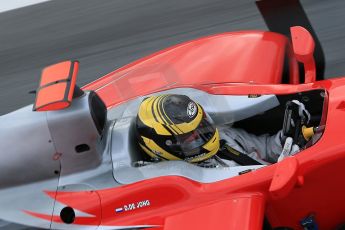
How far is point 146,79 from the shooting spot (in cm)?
402

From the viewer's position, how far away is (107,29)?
5.36m

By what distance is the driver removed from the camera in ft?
9.55

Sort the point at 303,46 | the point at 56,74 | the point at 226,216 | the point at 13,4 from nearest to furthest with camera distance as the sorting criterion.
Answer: the point at 226,216 < the point at 56,74 < the point at 303,46 < the point at 13,4

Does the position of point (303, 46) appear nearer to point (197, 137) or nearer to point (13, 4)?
point (197, 137)

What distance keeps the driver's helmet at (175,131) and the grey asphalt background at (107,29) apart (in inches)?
78.1

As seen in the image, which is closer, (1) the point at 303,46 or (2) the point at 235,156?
(2) the point at 235,156

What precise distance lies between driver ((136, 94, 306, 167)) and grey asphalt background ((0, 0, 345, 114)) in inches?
73.4

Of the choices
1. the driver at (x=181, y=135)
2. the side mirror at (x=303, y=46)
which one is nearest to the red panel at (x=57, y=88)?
the driver at (x=181, y=135)

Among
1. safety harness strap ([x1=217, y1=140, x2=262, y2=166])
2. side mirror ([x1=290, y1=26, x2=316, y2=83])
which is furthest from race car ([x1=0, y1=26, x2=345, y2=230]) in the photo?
side mirror ([x1=290, y1=26, x2=316, y2=83])

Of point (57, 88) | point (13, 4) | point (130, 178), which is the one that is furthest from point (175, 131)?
point (13, 4)

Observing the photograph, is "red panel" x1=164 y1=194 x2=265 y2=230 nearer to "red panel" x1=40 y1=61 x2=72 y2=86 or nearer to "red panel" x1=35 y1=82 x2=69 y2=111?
"red panel" x1=35 y1=82 x2=69 y2=111

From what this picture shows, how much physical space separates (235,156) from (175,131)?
15.9 inches

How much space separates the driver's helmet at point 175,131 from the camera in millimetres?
2908

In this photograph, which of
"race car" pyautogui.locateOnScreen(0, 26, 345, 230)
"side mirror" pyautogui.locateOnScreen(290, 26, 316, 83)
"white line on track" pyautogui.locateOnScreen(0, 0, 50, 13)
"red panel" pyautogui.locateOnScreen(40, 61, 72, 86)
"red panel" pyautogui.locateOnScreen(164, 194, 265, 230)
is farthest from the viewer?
"white line on track" pyautogui.locateOnScreen(0, 0, 50, 13)
